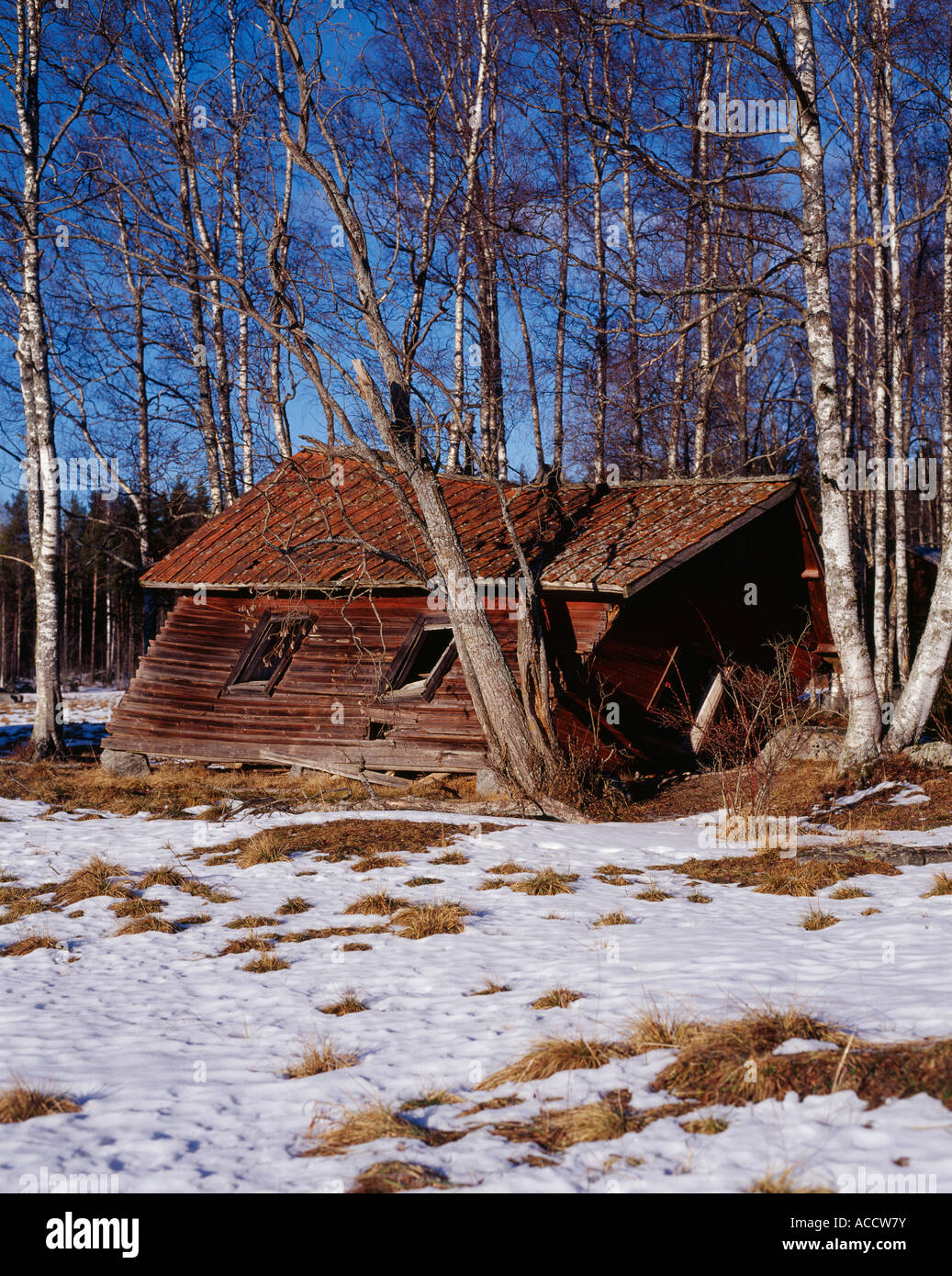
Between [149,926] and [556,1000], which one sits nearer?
[556,1000]

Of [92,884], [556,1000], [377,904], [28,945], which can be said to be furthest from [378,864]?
[556,1000]

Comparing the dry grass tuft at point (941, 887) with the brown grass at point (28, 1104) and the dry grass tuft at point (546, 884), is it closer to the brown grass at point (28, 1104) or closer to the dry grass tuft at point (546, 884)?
the dry grass tuft at point (546, 884)

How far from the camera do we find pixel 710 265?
794 inches

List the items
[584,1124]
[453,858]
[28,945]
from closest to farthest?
[584,1124]
[28,945]
[453,858]

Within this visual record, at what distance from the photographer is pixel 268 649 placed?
55.0 ft

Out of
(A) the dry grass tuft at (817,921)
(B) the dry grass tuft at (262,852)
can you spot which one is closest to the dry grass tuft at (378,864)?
(B) the dry grass tuft at (262,852)

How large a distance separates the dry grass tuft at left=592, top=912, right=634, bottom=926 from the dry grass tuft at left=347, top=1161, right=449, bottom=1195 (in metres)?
3.75

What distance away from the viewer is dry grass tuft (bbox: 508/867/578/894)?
8.38 meters

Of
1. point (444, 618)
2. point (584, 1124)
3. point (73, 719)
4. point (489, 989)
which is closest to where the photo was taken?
point (584, 1124)

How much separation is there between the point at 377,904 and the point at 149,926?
1.80 meters

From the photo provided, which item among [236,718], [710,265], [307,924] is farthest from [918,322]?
[307,924]

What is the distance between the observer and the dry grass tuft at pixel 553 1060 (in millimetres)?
4488

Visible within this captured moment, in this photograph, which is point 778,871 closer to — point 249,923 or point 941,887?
point 941,887

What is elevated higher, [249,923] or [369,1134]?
[369,1134]
